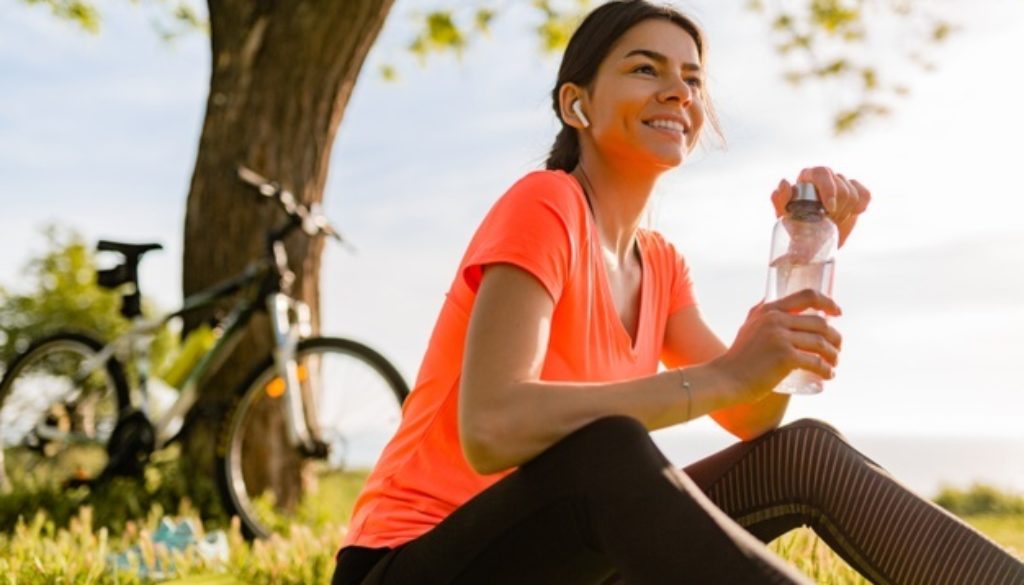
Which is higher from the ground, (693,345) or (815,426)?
(693,345)

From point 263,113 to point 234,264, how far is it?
784 mm

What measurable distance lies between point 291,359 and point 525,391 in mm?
3521

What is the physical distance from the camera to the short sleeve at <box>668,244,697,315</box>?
2855 millimetres

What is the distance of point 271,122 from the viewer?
664cm

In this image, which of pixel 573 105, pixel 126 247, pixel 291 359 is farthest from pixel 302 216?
pixel 573 105

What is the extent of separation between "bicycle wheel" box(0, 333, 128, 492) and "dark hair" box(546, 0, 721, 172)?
3.88 metres

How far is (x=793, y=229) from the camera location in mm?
2619

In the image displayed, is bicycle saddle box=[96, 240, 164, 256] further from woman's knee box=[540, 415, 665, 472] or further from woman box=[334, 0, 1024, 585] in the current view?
woman's knee box=[540, 415, 665, 472]

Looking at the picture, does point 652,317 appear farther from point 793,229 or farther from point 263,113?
point 263,113

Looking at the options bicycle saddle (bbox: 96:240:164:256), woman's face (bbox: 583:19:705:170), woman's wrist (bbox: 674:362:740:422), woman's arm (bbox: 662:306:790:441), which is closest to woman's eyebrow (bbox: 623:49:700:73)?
woman's face (bbox: 583:19:705:170)

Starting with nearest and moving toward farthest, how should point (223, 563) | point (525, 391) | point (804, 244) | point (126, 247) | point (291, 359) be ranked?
point (525, 391), point (804, 244), point (223, 563), point (291, 359), point (126, 247)

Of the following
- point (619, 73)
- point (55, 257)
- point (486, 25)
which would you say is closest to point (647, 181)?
point (619, 73)

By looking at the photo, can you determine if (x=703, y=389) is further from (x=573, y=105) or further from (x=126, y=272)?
(x=126, y=272)

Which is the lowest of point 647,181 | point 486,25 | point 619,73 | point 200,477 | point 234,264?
point 200,477
